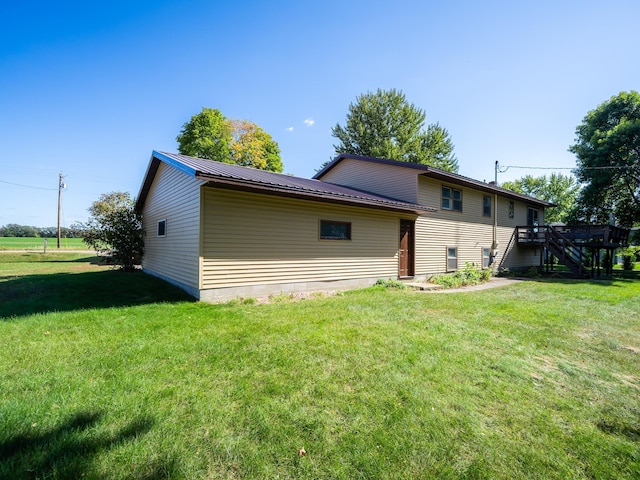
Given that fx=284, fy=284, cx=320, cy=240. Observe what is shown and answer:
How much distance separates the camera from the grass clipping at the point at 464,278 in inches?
436

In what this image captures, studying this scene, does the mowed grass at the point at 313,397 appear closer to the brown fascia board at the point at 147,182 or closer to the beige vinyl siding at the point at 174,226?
the beige vinyl siding at the point at 174,226

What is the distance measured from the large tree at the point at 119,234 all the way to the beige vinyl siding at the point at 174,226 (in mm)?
406

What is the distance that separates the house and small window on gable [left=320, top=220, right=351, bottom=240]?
4 cm

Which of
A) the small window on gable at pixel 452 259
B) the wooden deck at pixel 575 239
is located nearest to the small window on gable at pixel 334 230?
the small window on gable at pixel 452 259

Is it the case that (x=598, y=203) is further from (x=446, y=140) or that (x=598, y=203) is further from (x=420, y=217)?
(x=420, y=217)

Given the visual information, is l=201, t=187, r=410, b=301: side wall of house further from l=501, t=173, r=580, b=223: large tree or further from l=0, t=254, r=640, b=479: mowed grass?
l=501, t=173, r=580, b=223: large tree

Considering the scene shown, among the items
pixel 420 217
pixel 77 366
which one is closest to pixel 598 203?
pixel 420 217

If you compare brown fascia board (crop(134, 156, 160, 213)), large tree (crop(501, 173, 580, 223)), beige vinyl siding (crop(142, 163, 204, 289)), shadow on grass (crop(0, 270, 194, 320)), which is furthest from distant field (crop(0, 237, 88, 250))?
large tree (crop(501, 173, 580, 223))

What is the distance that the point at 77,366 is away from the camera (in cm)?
333

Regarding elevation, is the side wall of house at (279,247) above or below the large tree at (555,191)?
below

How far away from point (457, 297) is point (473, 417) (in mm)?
6437

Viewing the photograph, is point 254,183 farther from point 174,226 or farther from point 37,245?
point 37,245

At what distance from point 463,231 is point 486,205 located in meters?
2.72

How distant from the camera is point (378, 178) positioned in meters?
13.4
